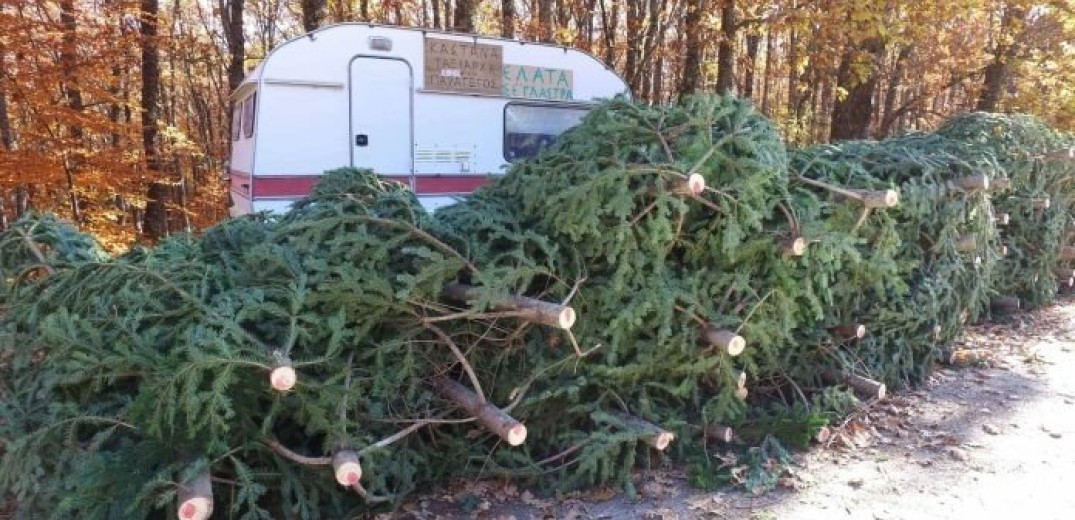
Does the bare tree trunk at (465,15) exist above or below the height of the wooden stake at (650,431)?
above

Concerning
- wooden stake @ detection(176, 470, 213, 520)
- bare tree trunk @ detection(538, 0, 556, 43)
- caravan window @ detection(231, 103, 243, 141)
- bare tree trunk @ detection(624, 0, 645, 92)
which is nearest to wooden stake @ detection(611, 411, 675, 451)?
wooden stake @ detection(176, 470, 213, 520)

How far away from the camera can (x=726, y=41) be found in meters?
12.2

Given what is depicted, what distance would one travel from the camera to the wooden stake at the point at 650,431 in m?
3.85

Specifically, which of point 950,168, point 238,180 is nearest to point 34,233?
point 238,180

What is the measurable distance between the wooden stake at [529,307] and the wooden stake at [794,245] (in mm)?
1458

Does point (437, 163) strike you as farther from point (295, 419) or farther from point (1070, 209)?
point (1070, 209)

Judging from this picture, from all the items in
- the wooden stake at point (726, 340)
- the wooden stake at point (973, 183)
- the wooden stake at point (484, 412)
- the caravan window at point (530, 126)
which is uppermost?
the caravan window at point (530, 126)

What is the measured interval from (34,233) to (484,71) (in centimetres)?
505

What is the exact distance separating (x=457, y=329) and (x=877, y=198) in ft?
9.13

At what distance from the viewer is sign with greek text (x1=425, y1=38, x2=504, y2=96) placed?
8070 millimetres

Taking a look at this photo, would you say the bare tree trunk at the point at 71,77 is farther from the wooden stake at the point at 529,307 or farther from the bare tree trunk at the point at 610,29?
the bare tree trunk at the point at 610,29

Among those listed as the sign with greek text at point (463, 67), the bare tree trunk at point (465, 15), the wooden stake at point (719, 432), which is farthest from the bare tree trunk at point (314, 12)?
the wooden stake at point (719, 432)

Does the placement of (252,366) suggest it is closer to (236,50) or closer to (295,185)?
(295,185)

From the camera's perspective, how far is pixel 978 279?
6211mm
